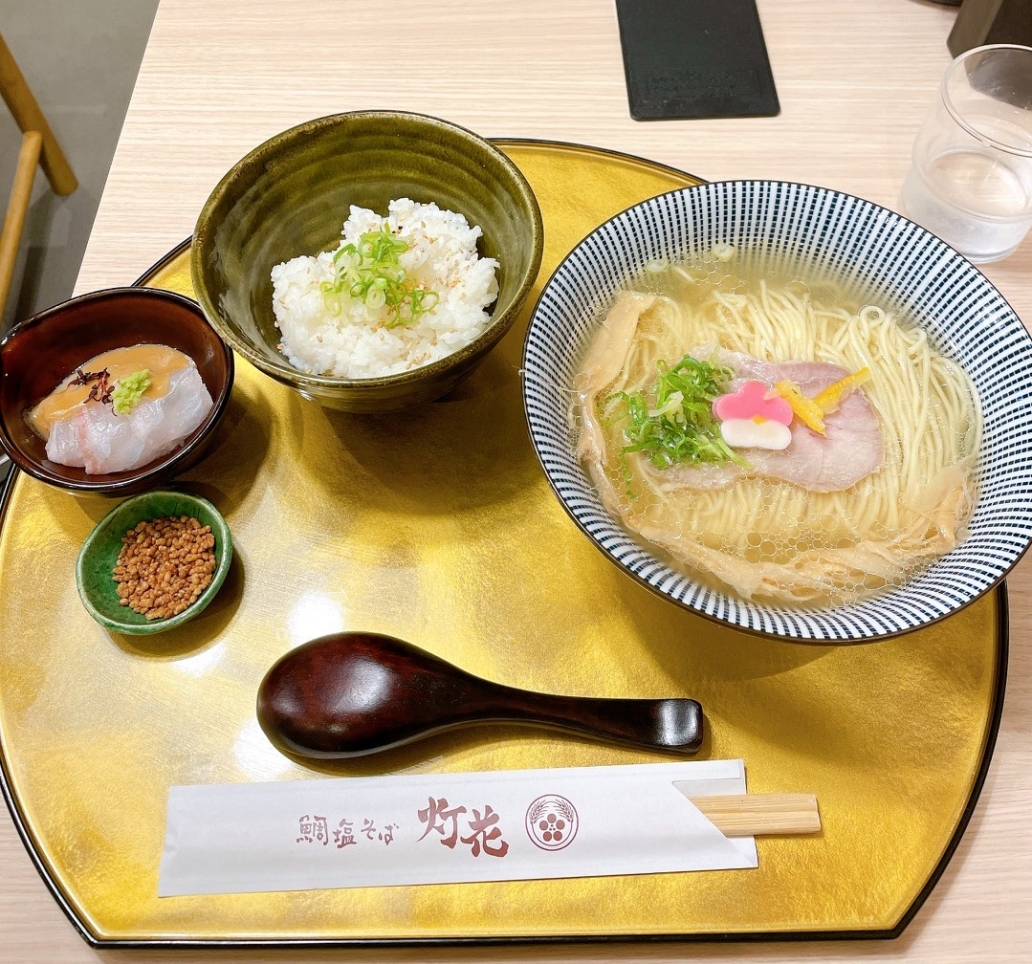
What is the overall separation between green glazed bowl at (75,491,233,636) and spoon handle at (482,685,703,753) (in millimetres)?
471

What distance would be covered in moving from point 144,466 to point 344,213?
0.58 metres

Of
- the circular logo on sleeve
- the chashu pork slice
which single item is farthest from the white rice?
the circular logo on sleeve

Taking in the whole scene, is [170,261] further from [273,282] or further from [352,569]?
[352,569]

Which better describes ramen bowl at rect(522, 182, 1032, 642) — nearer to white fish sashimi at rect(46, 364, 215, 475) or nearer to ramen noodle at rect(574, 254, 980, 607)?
ramen noodle at rect(574, 254, 980, 607)

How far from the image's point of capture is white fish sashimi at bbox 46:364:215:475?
4.24 ft

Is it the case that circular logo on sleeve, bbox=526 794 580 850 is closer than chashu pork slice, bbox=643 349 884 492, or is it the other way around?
circular logo on sleeve, bbox=526 794 580 850

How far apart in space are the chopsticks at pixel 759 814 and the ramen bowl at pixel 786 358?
10.3 inches

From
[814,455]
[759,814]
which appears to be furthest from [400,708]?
[814,455]

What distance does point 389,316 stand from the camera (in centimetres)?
139

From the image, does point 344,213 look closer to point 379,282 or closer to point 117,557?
point 379,282

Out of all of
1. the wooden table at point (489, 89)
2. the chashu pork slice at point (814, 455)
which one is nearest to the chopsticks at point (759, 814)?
the chashu pork slice at point (814, 455)

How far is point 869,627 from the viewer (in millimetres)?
990

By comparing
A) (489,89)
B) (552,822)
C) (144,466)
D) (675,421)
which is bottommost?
(552,822)

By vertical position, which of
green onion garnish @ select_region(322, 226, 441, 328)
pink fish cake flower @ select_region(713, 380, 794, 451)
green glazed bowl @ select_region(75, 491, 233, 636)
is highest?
green onion garnish @ select_region(322, 226, 441, 328)
